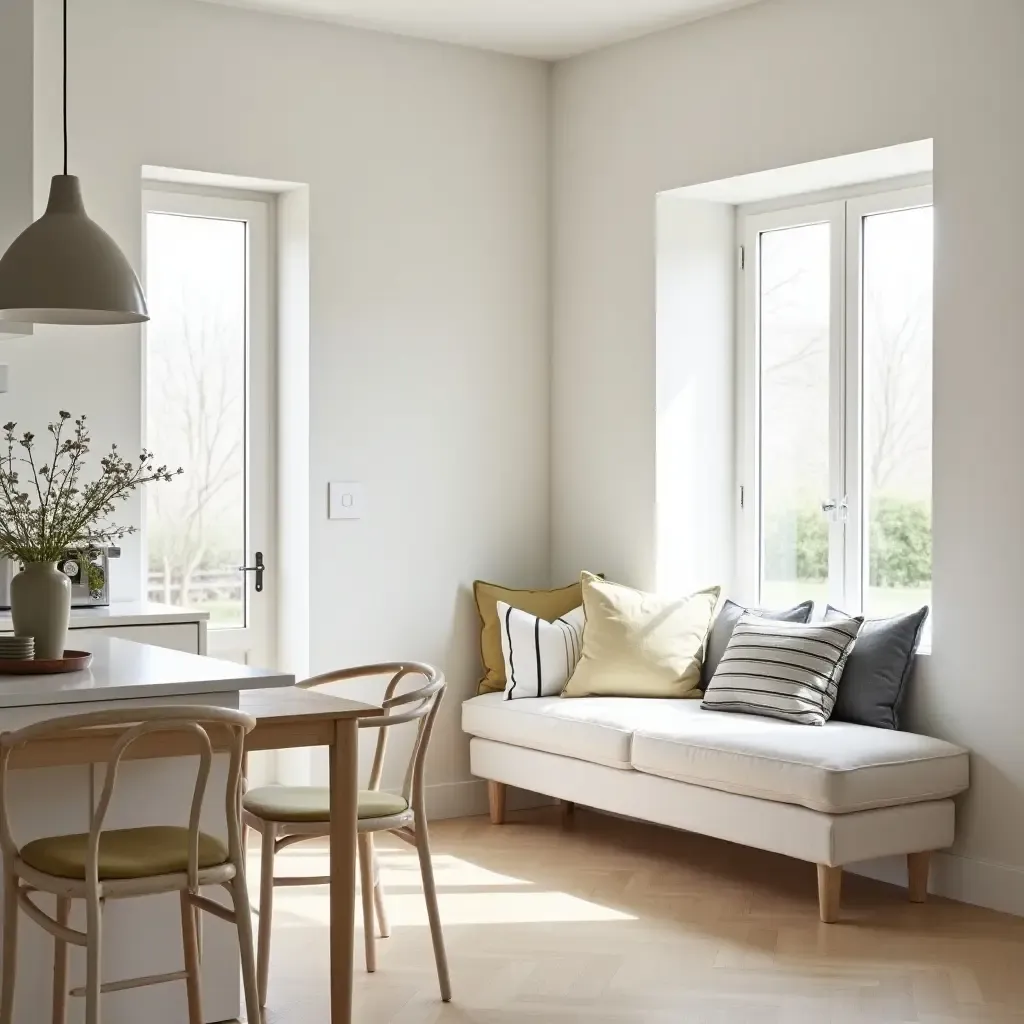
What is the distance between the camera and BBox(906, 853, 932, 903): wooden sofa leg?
4414mm

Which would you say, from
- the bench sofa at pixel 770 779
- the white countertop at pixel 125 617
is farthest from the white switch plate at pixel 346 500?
the bench sofa at pixel 770 779

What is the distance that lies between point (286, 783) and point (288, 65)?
259 cm

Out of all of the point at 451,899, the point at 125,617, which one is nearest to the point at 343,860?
the point at 451,899

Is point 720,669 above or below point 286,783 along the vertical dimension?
above

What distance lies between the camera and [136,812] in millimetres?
3195

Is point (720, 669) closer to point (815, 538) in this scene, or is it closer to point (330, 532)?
point (815, 538)

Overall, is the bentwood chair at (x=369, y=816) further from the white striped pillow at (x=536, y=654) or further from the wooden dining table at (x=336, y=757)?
the white striped pillow at (x=536, y=654)

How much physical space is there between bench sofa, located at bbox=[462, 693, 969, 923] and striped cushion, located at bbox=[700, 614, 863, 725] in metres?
0.07

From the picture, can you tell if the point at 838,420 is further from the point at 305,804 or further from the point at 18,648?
the point at 18,648

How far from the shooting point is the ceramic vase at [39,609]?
10.3ft

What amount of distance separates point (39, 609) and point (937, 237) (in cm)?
282

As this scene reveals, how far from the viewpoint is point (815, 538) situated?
210 inches

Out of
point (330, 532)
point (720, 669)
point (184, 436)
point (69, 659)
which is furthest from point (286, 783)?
point (69, 659)

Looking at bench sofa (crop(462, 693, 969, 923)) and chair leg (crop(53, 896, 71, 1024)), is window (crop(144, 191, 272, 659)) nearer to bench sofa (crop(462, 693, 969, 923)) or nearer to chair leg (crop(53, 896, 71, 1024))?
bench sofa (crop(462, 693, 969, 923))
